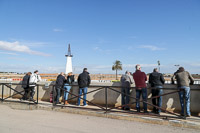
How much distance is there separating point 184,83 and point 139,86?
1.48m

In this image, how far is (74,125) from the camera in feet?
Result: 17.7

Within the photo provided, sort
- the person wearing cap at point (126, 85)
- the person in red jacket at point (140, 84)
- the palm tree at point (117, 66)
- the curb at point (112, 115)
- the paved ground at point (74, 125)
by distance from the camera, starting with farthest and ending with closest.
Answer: the palm tree at point (117, 66)
the person wearing cap at point (126, 85)
the person in red jacket at point (140, 84)
the curb at point (112, 115)
the paved ground at point (74, 125)

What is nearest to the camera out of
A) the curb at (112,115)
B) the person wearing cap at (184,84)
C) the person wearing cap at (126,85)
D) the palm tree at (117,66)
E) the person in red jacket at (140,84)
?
the curb at (112,115)

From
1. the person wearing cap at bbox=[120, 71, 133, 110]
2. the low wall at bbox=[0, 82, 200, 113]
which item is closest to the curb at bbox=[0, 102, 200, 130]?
the person wearing cap at bbox=[120, 71, 133, 110]

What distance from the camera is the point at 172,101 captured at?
21.8 ft

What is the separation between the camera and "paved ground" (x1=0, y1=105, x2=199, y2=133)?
4855 mm

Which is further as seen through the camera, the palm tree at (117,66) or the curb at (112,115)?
the palm tree at (117,66)

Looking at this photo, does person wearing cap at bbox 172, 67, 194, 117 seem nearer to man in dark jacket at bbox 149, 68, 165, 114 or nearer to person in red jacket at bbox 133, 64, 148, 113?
man in dark jacket at bbox 149, 68, 165, 114

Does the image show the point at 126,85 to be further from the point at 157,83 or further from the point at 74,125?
the point at 74,125

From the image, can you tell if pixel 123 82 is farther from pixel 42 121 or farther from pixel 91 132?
pixel 42 121

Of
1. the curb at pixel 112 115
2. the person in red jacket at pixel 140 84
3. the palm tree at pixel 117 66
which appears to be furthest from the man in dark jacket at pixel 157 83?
the palm tree at pixel 117 66

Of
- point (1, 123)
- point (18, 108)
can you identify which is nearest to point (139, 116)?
point (1, 123)

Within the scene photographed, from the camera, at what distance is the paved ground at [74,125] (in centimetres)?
486

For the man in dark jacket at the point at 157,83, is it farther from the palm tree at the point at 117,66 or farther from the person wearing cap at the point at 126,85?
the palm tree at the point at 117,66
